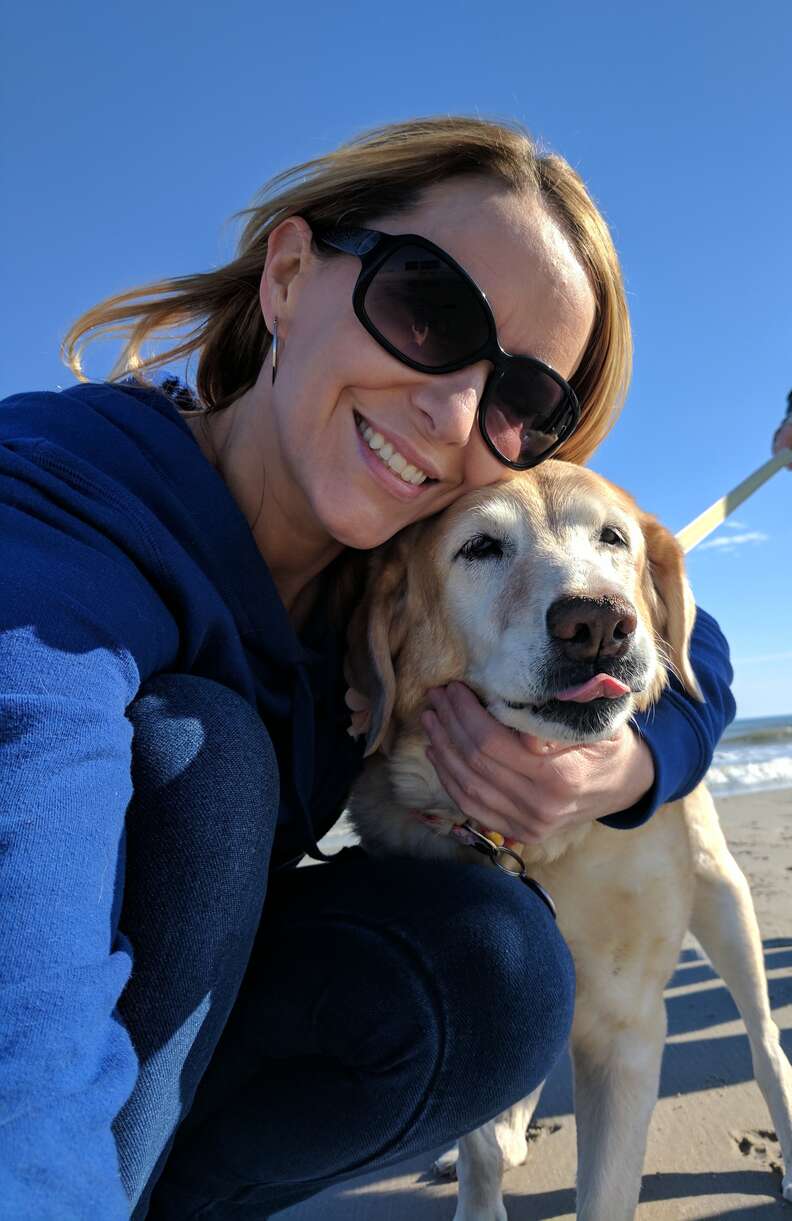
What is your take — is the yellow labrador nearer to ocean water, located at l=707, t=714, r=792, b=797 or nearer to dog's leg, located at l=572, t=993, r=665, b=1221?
dog's leg, located at l=572, t=993, r=665, b=1221

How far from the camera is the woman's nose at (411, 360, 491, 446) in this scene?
1918mm

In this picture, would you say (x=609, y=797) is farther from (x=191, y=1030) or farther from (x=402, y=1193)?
(x=402, y=1193)

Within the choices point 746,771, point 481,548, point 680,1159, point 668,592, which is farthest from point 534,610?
point 746,771

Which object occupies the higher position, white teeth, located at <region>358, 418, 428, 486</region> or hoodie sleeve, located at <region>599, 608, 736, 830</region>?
white teeth, located at <region>358, 418, 428, 486</region>

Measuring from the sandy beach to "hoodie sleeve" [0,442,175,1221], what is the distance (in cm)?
172

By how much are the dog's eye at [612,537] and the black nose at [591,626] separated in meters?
0.52

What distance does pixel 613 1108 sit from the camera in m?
2.05

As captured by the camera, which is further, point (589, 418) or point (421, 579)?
point (589, 418)

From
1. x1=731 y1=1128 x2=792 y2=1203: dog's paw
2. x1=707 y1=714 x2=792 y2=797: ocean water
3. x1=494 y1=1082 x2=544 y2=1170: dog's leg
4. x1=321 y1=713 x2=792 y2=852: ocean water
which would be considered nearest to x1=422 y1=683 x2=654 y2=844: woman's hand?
x1=494 y1=1082 x2=544 y2=1170: dog's leg

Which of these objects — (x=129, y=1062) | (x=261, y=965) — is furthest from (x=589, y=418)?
(x=129, y=1062)

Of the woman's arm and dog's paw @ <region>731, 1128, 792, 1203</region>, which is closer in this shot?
the woman's arm

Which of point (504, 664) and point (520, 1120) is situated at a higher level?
point (504, 664)

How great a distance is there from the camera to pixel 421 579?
7.86 ft

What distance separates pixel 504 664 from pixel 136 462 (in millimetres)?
990
